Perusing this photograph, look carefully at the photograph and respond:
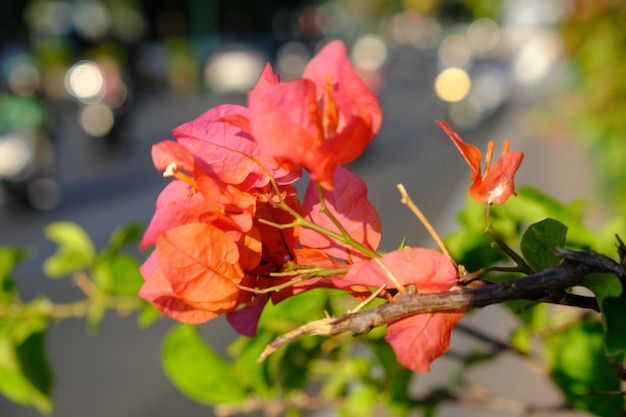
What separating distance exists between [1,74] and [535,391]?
9170mm

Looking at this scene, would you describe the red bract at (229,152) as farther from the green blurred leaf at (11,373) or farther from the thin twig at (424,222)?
the green blurred leaf at (11,373)

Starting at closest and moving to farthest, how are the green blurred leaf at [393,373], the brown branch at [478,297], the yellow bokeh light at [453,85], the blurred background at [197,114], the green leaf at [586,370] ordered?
the brown branch at [478,297] → the green leaf at [586,370] → the green blurred leaf at [393,373] → the blurred background at [197,114] → the yellow bokeh light at [453,85]

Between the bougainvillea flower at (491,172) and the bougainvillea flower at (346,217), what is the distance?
2.4 inches

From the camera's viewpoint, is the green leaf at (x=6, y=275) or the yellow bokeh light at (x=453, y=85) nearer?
the green leaf at (x=6, y=275)

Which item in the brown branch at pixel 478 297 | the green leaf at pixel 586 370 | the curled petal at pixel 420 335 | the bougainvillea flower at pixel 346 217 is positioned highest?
the bougainvillea flower at pixel 346 217

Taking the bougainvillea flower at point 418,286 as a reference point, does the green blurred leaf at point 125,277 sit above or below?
below

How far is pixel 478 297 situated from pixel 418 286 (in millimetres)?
34

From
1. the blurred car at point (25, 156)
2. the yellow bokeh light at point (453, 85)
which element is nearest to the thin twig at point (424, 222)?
the blurred car at point (25, 156)

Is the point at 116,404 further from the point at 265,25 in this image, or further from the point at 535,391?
the point at 265,25

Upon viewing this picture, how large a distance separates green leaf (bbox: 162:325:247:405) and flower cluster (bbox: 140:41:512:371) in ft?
1.05

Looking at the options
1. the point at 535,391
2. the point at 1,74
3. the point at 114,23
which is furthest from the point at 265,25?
the point at 535,391

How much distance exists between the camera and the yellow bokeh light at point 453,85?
1059 centimetres

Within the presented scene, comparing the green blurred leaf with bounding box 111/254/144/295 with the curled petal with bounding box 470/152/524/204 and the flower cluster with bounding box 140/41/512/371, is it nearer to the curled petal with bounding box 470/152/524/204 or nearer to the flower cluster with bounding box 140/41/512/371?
the flower cluster with bounding box 140/41/512/371

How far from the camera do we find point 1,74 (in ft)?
31.7
